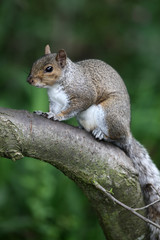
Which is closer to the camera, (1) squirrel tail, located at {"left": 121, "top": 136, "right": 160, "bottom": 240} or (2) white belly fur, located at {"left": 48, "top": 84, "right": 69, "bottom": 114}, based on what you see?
(1) squirrel tail, located at {"left": 121, "top": 136, "right": 160, "bottom": 240}

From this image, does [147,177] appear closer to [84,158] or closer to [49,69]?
[84,158]

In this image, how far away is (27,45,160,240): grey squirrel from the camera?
2.58 meters

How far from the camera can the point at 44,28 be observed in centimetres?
498

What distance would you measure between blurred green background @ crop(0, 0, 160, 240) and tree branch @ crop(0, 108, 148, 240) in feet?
3.66

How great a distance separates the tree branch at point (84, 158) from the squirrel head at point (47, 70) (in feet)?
1.34

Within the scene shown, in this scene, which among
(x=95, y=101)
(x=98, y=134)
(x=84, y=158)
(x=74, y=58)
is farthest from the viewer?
(x=74, y=58)

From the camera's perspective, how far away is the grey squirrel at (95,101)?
8.46ft

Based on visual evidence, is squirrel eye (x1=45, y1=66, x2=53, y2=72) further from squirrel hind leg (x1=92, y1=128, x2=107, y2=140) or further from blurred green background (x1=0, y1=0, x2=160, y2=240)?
blurred green background (x1=0, y1=0, x2=160, y2=240)

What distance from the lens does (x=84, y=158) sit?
7.28 feet

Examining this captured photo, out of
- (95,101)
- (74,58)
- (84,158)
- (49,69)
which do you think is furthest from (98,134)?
(74,58)

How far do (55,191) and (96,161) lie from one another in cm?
151

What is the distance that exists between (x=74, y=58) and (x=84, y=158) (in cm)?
362

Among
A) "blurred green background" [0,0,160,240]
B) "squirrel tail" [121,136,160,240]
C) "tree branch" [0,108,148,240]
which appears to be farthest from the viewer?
"blurred green background" [0,0,160,240]

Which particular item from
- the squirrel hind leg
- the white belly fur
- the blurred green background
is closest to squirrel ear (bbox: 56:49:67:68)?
the white belly fur
